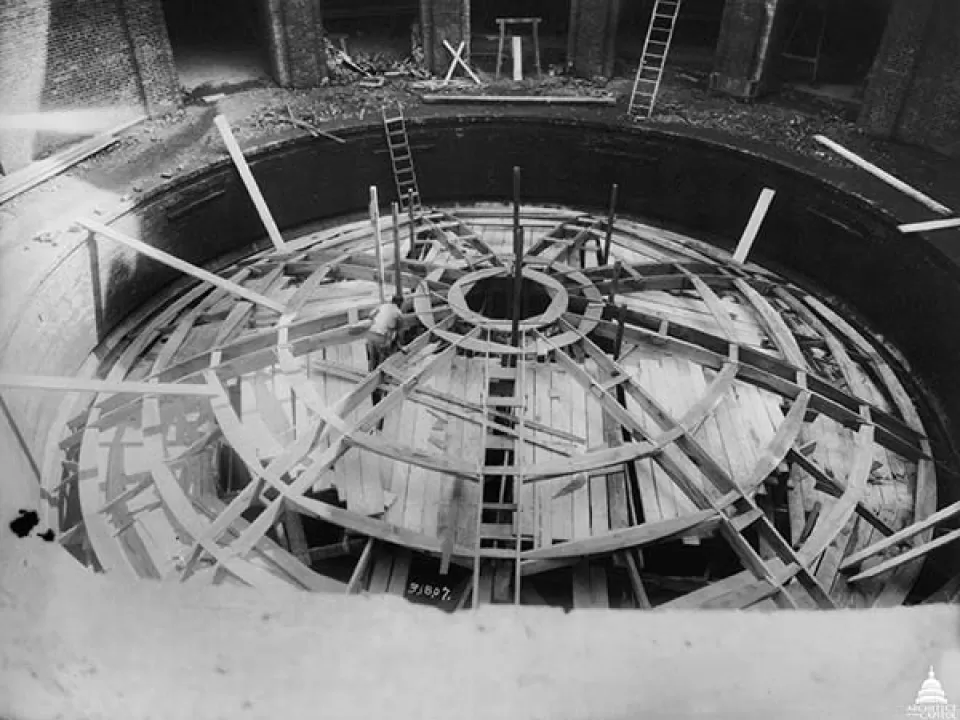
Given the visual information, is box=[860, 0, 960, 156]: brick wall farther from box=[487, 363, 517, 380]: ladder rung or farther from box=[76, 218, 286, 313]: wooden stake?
box=[76, 218, 286, 313]: wooden stake

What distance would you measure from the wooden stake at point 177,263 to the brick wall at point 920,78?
34.1ft

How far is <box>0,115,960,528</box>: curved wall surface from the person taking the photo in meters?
10.4

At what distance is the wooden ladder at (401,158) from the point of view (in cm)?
1378

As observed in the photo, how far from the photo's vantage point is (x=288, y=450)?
8.38m

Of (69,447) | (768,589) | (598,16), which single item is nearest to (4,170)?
(69,447)

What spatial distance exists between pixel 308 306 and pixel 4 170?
5.10 metres

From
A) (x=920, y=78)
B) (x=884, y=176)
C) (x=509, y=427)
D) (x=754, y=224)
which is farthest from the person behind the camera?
(x=754, y=224)

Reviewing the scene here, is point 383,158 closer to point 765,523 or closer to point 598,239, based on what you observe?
point 598,239

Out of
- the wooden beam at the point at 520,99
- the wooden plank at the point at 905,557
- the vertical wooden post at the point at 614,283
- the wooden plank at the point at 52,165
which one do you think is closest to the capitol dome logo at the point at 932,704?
the wooden plank at the point at 905,557

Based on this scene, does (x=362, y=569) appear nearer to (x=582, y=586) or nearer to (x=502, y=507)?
(x=502, y=507)

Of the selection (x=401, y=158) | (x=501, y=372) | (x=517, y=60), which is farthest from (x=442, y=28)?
(x=501, y=372)

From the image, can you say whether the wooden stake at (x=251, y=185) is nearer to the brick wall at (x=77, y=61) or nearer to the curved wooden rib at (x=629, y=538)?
the brick wall at (x=77, y=61)

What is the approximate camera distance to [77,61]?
1248 centimetres

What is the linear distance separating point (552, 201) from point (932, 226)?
6532mm
